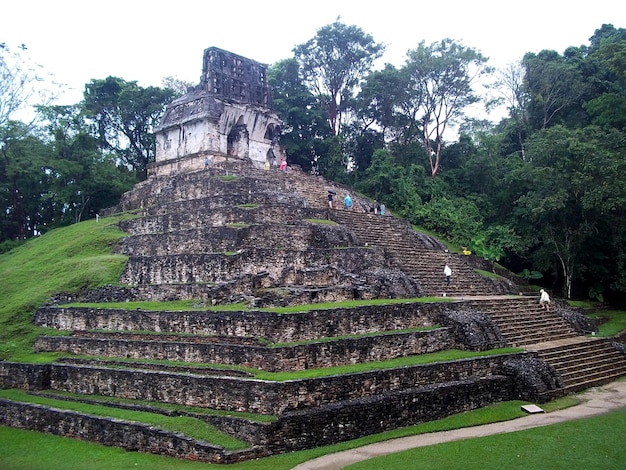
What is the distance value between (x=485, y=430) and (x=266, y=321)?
4.70 metres

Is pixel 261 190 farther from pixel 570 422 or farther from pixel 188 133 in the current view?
pixel 570 422

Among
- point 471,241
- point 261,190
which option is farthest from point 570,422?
point 471,241

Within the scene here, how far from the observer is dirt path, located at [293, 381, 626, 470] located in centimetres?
898

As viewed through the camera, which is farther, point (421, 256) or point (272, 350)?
point (421, 256)

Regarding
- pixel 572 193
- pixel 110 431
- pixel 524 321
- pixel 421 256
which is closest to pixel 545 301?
pixel 524 321

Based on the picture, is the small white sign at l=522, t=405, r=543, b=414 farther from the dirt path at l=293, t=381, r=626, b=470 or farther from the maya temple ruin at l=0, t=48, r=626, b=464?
the maya temple ruin at l=0, t=48, r=626, b=464

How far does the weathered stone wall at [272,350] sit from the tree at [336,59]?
2612cm

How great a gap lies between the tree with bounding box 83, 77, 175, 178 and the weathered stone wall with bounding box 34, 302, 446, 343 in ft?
61.9

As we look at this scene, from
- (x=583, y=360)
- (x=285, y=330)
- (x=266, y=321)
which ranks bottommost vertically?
(x=583, y=360)

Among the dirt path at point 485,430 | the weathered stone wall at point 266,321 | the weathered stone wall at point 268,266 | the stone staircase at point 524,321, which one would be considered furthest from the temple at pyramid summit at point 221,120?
the dirt path at point 485,430

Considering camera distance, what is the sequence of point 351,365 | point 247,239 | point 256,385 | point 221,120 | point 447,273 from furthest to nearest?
point 221,120, point 447,273, point 247,239, point 351,365, point 256,385

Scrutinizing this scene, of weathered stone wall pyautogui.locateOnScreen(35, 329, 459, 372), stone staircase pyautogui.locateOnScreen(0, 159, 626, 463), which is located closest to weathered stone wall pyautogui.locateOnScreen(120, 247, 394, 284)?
stone staircase pyautogui.locateOnScreen(0, 159, 626, 463)

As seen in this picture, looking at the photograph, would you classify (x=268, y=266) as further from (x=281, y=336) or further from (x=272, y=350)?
(x=272, y=350)

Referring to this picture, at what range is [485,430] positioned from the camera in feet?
34.1
